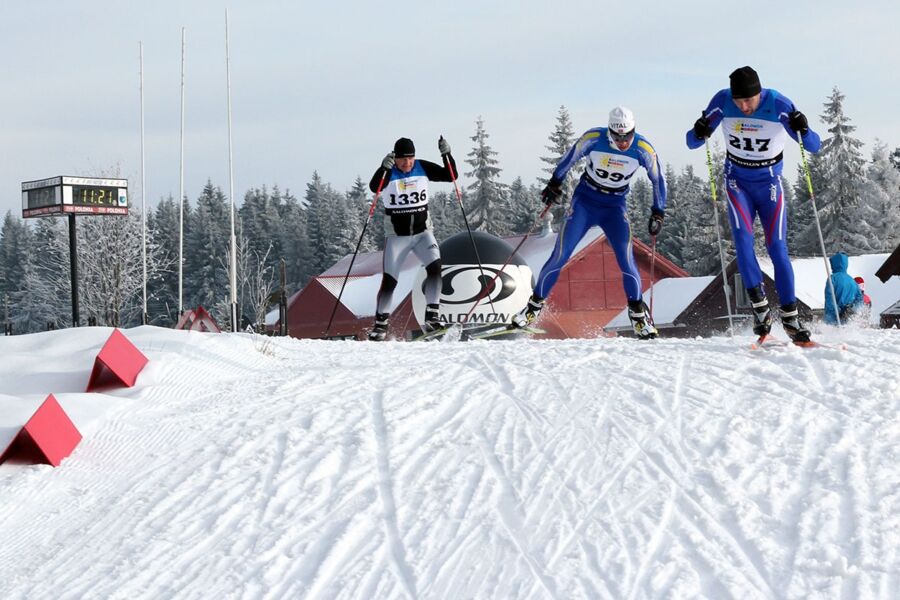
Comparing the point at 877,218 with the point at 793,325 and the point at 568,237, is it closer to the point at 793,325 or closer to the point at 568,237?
the point at 568,237

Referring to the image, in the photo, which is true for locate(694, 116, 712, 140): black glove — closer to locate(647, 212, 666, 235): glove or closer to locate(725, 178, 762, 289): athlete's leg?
locate(725, 178, 762, 289): athlete's leg

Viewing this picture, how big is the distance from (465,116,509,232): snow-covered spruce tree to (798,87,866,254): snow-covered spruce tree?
1805 cm

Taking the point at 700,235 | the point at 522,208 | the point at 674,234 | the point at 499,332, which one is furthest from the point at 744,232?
the point at 522,208

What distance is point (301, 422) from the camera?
6746 millimetres

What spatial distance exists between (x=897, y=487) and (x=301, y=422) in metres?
3.78

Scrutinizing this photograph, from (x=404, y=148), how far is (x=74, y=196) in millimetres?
15707

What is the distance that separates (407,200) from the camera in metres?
12.6

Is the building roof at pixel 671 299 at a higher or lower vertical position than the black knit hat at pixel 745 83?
lower

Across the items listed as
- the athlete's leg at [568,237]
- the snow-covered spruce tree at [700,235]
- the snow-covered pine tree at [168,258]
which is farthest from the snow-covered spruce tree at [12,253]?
the athlete's leg at [568,237]

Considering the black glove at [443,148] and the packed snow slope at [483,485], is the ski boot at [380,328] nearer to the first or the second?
the black glove at [443,148]

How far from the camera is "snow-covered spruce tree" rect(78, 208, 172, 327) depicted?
38750 millimetres

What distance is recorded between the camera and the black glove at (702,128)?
29.6ft

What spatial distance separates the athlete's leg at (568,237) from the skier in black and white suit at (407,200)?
6.07 feet

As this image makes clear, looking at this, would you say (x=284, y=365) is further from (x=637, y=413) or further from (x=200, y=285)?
(x=200, y=285)
